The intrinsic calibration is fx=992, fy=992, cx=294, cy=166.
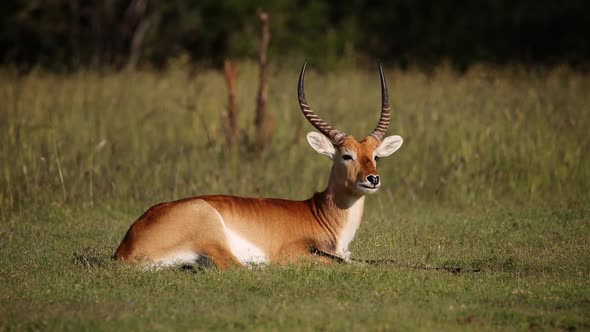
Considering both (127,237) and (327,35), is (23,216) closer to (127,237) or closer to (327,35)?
(127,237)

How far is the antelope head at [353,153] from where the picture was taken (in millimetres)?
7855

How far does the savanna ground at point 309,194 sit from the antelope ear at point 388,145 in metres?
0.82

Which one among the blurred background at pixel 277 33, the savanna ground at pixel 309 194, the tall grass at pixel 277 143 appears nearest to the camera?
the savanna ground at pixel 309 194

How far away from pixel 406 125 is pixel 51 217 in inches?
207

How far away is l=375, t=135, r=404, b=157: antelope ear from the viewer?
8.33 metres

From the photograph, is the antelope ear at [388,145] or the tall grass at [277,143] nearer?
the antelope ear at [388,145]

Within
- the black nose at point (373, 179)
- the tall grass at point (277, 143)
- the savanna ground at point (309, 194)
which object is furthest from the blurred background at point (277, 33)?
the black nose at point (373, 179)

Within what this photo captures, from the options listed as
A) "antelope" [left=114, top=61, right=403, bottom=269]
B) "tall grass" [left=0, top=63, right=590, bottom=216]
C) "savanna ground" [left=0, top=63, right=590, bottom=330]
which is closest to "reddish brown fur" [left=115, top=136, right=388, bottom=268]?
"antelope" [left=114, top=61, right=403, bottom=269]

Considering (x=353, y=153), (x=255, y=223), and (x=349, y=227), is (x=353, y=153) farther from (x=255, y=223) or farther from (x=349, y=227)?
(x=255, y=223)

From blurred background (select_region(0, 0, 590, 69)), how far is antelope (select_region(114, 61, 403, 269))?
1315 centimetres

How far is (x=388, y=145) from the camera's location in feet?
27.7

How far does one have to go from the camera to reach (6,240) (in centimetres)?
887

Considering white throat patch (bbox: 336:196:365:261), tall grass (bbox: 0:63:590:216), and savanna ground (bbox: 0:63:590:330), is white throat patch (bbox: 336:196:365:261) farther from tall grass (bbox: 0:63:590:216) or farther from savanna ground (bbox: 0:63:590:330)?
tall grass (bbox: 0:63:590:216)

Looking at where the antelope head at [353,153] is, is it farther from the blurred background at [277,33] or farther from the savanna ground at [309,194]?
the blurred background at [277,33]
